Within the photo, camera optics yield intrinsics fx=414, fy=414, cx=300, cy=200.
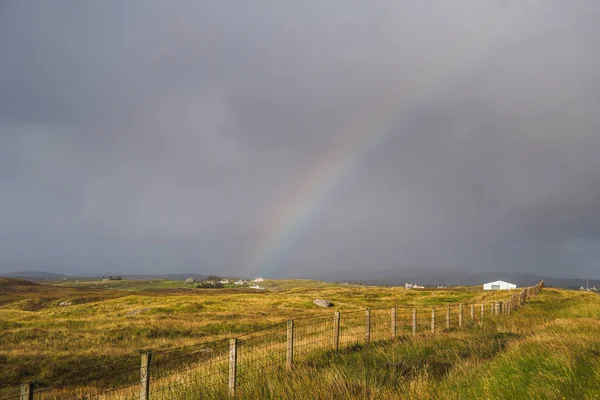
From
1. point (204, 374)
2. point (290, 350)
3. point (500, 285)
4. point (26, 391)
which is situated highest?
point (26, 391)

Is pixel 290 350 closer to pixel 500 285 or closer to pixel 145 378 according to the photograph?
pixel 145 378

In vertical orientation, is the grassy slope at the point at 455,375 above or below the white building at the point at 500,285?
above

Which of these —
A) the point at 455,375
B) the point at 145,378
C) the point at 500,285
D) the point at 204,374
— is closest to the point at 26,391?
the point at 145,378

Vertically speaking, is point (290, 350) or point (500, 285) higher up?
point (290, 350)

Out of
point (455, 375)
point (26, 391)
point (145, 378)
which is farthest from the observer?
point (455, 375)

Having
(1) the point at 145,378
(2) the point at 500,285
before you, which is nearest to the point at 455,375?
(1) the point at 145,378

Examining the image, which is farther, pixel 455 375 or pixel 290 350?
pixel 290 350

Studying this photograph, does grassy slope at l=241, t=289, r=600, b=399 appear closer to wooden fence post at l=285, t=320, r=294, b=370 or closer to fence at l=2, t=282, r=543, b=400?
wooden fence post at l=285, t=320, r=294, b=370

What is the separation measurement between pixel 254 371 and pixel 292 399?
3727 mm

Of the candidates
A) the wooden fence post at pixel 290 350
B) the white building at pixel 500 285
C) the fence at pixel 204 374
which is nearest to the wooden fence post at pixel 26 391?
the fence at pixel 204 374

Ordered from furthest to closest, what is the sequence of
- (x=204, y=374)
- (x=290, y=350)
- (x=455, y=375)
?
(x=204, y=374) < (x=290, y=350) < (x=455, y=375)

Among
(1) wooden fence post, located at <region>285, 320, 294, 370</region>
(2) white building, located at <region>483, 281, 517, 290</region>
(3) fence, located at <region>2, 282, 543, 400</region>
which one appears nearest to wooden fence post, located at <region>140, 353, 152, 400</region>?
(3) fence, located at <region>2, 282, 543, 400</region>

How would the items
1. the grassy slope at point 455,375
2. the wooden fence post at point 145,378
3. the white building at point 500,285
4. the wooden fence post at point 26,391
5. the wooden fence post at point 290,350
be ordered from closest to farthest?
the wooden fence post at point 26,391
the wooden fence post at point 145,378
the grassy slope at point 455,375
the wooden fence post at point 290,350
the white building at point 500,285

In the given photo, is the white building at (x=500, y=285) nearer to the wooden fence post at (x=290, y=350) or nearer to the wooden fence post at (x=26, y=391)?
the wooden fence post at (x=290, y=350)
